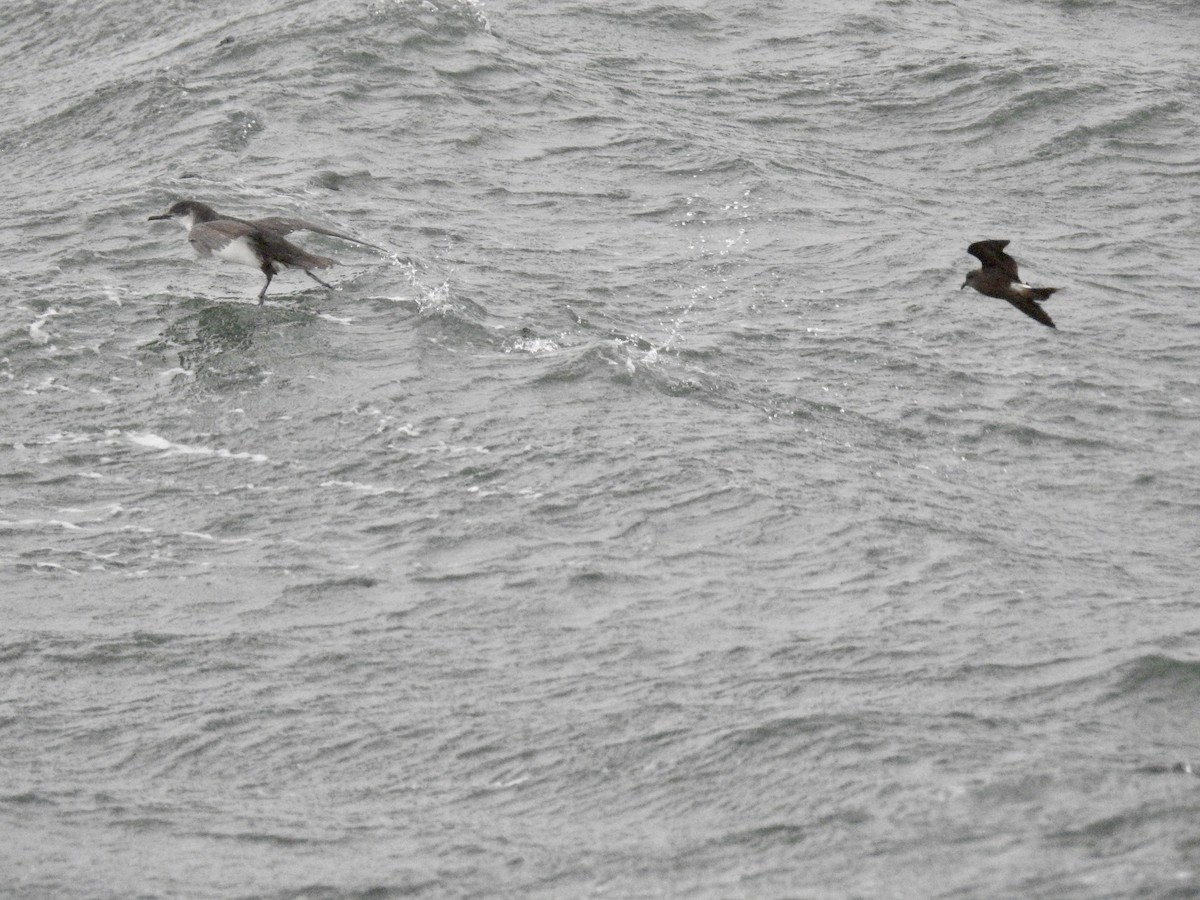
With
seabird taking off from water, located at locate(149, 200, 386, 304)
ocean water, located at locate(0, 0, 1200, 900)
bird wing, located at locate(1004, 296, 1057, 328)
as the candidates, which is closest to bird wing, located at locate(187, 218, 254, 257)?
seabird taking off from water, located at locate(149, 200, 386, 304)

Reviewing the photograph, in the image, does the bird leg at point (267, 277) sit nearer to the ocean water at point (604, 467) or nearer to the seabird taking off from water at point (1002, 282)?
the ocean water at point (604, 467)

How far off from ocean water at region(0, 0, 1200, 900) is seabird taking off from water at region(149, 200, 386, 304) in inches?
14.1

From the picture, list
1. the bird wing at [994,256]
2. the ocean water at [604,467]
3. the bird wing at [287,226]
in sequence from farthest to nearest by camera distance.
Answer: the bird wing at [287,226] < the bird wing at [994,256] < the ocean water at [604,467]

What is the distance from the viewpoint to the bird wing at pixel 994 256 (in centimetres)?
1039

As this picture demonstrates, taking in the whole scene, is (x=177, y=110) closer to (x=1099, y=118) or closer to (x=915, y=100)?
(x=915, y=100)

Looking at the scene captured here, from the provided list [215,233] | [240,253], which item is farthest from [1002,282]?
[215,233]

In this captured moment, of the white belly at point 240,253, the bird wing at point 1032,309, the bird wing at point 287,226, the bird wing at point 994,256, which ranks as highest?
the bird wing at point 994,256

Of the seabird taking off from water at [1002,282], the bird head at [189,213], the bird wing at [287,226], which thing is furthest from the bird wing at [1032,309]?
the bird head at [189,213]

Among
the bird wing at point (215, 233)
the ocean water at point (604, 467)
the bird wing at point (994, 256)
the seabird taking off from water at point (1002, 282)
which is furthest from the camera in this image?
the bird wing at point (215, 233)

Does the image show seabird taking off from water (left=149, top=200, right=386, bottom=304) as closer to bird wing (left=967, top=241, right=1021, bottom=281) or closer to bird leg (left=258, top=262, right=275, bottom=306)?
bird leg (left=258, top=262, right=275, bottom=306)

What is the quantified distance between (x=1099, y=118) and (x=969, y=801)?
10361 mm

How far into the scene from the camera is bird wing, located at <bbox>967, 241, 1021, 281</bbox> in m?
10.4

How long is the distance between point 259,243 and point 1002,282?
512 centimetres

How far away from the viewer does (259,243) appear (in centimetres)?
1244
